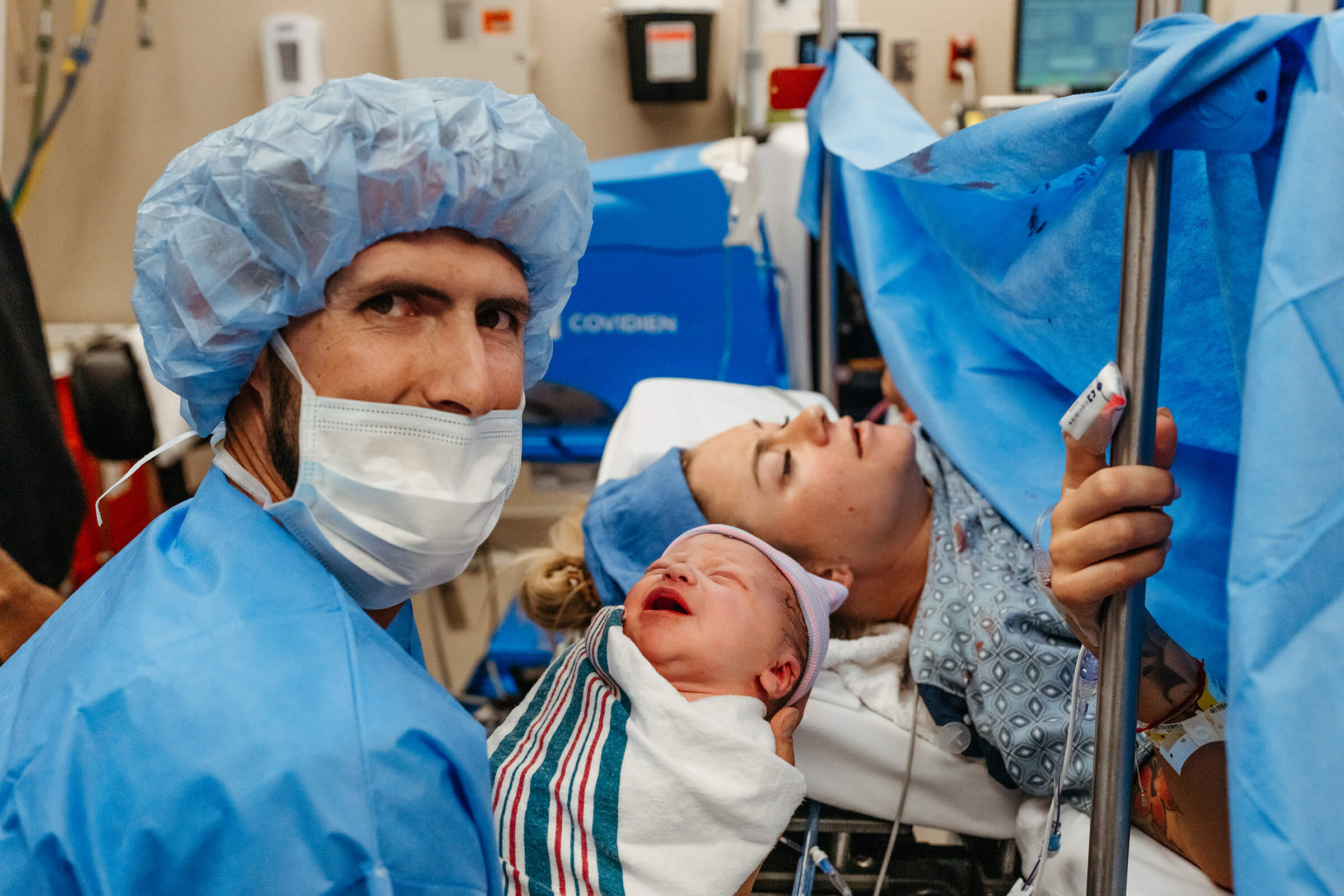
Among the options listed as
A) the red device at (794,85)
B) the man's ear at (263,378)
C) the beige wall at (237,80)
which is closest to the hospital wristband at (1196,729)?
the man's ear at (263,378)

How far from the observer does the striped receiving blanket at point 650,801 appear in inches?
40.8

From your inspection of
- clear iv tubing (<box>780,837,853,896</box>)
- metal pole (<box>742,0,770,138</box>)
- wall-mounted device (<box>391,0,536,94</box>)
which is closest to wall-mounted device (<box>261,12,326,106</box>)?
wall-mounted device (<box>391,0,536,94</box>)

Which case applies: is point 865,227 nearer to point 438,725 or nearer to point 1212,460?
point 1212,460

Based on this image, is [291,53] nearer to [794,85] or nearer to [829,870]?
[794,85]

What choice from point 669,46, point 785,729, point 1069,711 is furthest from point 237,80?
point 1069,711

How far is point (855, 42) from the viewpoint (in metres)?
2.87

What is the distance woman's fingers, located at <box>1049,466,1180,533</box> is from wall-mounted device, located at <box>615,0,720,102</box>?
2.46 meters

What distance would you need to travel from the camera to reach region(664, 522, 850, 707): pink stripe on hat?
1.24 meters

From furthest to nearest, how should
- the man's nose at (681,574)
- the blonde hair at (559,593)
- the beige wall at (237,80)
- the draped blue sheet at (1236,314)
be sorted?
1. the beige wall at (237,80)
2. the blonde hair at (559,593)
3. the man's nose at (681,574)
4. the draped blue sheet at (1236,314)

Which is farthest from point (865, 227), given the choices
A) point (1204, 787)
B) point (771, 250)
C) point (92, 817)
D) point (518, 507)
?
point (518, 507)

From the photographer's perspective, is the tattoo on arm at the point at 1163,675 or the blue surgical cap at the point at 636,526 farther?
the blue surgical cap at the point at 636,526

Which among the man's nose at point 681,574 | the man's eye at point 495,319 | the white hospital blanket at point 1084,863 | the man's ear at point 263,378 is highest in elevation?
the man's eye at point 495,319

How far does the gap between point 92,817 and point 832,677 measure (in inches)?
37.6

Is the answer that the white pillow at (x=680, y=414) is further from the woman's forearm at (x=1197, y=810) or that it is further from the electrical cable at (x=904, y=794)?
the woman's forearm at (x=1197, y=810)
